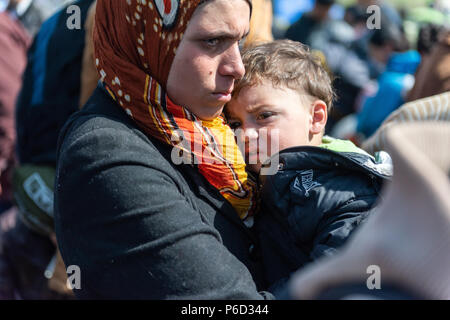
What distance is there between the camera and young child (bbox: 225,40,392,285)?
174 cm

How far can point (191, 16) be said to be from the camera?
5.77 feet

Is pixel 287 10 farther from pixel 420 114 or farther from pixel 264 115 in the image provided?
pixel 264 115

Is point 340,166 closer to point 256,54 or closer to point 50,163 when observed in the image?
point 256,54

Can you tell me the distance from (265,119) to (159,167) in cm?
55

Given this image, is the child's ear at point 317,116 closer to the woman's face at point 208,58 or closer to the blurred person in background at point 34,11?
the woman's face at point 208,58

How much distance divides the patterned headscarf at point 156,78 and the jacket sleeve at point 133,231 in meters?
0.15

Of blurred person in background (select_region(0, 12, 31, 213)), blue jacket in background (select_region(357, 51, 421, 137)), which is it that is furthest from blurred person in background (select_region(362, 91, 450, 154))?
blurred person in background (select_region(0, 12, 31, 213))

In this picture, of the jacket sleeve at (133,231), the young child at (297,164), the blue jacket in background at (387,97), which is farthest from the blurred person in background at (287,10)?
the jacket sleeve at (133,231)

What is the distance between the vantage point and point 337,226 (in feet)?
5.54

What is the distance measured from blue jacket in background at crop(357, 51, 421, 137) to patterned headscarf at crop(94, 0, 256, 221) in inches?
104

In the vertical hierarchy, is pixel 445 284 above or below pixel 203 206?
above

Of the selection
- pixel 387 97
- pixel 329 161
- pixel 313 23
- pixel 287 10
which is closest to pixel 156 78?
pixel 329 161
